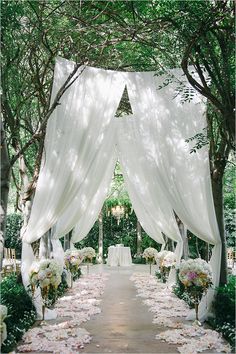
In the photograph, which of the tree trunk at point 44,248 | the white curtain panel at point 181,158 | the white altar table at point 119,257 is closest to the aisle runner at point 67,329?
the tree trunk at point 44,248

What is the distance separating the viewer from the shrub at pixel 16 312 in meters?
5.19

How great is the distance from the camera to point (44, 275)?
6.18 meters

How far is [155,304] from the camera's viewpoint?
8.10m

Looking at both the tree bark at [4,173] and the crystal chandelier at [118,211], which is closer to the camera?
the tree bark at [4,173]

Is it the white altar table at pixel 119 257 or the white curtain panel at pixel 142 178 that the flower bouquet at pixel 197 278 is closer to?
the white curtain panel at pixel 142 178

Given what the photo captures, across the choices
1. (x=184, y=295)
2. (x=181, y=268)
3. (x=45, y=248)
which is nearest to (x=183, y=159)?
(x=181, y=268)

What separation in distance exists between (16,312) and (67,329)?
783 mm

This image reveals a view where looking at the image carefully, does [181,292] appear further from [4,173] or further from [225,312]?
[4,173]

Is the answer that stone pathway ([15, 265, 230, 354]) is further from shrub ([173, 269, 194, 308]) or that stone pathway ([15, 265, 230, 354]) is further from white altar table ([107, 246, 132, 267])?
white altar table ([107, 246, 132, 267])

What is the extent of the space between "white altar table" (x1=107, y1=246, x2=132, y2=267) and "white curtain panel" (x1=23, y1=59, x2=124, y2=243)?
34.0 ft

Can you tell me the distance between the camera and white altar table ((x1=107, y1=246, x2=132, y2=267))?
1649 cm

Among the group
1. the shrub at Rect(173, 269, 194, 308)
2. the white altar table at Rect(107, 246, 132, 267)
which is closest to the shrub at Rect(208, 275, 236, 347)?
the shrub at Rect(173, 269, 194, 308)

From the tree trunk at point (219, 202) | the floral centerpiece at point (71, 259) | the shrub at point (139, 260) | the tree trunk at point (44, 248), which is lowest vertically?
the shrub at point (139, 260)

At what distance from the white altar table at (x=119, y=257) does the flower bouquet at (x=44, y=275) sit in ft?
33.8
